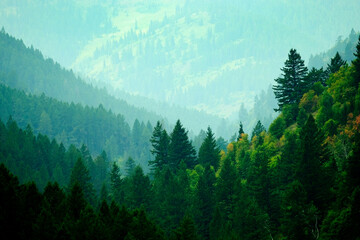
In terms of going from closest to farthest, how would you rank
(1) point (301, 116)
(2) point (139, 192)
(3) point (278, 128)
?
(2) point (139, 192), (1) point (301, 116), (3) point (278, 128)

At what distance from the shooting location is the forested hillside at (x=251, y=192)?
3150cm

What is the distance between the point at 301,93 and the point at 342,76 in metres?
8.27

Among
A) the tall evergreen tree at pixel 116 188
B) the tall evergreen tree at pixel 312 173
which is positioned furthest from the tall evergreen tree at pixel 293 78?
the tall evergreen tree at pixel 116 188

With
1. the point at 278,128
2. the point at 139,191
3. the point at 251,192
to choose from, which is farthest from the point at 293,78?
the point at 139,191

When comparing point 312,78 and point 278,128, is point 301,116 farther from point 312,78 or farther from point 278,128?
point 312,78

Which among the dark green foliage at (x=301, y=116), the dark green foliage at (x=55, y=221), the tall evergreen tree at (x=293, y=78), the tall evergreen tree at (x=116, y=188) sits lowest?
Result: the dark green foliage at (x=55, y=221)

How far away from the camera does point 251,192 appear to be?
48.7 meters

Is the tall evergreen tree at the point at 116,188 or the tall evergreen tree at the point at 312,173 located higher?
the tall evergreen tree at the point at 116,188

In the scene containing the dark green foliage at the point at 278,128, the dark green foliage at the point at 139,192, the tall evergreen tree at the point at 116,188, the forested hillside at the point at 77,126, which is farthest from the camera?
the forested hillside at the point at 77,126

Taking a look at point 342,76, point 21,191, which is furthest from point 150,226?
point 342,76

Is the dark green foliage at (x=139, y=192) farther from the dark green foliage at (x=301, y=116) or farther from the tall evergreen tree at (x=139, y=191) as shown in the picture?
the dark green foliage at (x=301, y=116)

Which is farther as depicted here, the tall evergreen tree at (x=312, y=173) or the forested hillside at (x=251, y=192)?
the tall evergreen tree at (x=312, y=173)

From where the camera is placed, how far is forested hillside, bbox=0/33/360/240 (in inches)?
1240

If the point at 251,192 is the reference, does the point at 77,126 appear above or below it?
above
